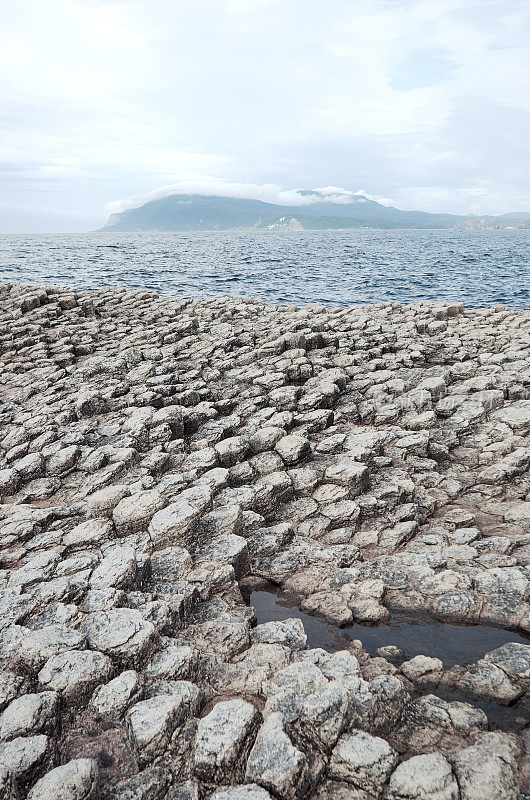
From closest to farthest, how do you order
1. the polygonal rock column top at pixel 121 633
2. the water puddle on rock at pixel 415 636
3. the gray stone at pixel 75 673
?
1. the gray stone at pixel 75 673
2. the polygonal rock column top at pixel 121 633
3. the water puddle on rock at pixel 415 636

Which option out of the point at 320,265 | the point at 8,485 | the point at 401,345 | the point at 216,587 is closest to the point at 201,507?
the point at 216,587

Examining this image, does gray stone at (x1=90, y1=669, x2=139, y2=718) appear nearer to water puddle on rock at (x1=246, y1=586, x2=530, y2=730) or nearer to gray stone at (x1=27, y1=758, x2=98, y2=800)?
gray stone at (x1=27, y1=758, x2=98, y2=800)

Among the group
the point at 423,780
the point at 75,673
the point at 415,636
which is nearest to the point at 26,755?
the point at 75,673

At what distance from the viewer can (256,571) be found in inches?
248

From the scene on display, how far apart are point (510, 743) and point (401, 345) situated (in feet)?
39.4

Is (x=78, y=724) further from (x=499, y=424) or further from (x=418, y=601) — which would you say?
(x=499, y=424)

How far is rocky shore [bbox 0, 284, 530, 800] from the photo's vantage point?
3.66m

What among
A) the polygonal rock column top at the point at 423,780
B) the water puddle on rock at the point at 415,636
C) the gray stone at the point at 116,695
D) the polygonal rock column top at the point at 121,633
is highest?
the polygonal rock column top at the point at 121,633

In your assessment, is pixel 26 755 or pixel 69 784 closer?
pixel 69 784

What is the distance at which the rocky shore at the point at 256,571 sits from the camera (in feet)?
12.0

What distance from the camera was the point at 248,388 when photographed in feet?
37.7

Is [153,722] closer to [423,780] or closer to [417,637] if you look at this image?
[423,780]

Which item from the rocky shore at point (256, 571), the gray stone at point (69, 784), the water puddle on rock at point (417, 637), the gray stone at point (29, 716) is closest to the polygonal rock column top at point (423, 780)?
the rocky shore at point (256, 571)

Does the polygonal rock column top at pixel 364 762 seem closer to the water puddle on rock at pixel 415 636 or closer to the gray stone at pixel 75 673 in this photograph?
the water puddle on rock at pixel 415 636
